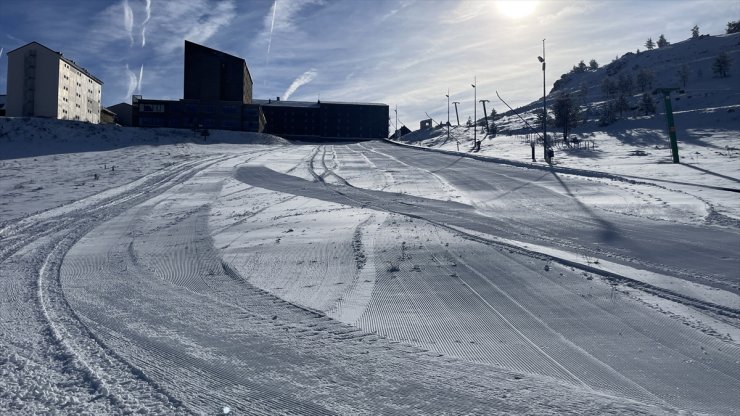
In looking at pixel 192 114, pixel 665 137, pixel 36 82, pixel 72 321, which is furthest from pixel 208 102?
pixel 72 321

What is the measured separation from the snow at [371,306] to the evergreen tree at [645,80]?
3974 inches

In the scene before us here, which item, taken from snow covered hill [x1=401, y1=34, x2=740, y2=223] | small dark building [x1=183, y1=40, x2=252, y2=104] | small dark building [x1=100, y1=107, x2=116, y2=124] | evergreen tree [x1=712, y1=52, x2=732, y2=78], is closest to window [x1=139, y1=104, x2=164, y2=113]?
small dark building [x1=183, y1=40, x2=252, y2=104]

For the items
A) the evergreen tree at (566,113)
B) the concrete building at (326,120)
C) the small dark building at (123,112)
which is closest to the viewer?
the evergreen tree at (566,113)

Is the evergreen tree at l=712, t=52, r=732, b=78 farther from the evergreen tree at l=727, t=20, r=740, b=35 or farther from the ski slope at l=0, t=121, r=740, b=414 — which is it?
the ski slope at l=0, t=121, r=740, b=414

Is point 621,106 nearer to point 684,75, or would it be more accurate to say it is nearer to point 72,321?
point 684,75

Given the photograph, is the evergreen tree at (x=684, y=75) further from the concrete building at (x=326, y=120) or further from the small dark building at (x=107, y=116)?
the small dark building at (x=107, y=116)

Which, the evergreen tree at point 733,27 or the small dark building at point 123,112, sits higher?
the evergreen tree at point 733,27

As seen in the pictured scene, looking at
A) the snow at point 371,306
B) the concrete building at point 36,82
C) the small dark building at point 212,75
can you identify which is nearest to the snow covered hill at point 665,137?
the snow at point 371,306

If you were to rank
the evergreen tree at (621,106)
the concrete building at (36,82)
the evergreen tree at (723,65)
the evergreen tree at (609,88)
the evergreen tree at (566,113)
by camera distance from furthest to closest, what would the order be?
the evergreen tree at (609,88) < the evergreen tree at (723,65) < the evergreen tree at (621,106) < the concrete building at (36,82) < the evergreen tree at (566,113)

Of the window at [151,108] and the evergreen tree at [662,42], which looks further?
the evergreen tree at [662,42]

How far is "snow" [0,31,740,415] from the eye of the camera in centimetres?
350

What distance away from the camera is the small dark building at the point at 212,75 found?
81.6 metres

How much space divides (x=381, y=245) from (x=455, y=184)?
1079 centimetres

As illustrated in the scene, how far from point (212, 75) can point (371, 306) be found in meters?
83.7
